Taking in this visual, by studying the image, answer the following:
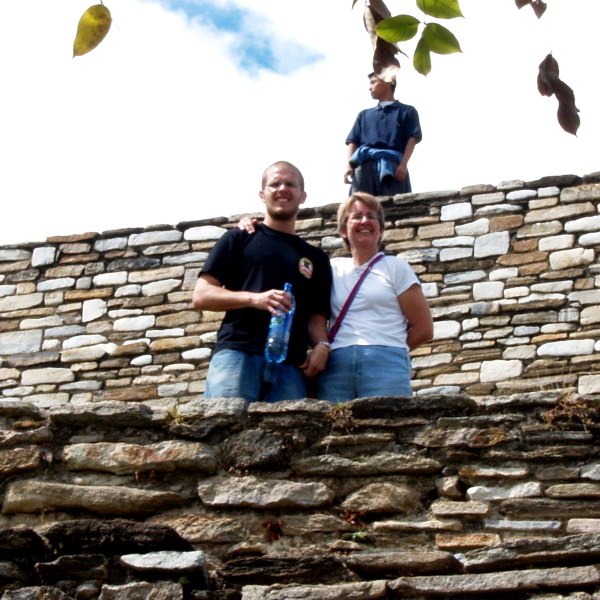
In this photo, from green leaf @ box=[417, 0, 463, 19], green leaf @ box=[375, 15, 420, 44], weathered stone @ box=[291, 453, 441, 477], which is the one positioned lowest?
weathered stone @ box=[291, 453, 441, 477]

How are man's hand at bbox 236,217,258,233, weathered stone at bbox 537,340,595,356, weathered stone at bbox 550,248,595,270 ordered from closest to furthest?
man's hand at bbox 236,217,258,233, weathered stone at bbox 537,340,595,356, weathered stone at bbox 550,248,595,270

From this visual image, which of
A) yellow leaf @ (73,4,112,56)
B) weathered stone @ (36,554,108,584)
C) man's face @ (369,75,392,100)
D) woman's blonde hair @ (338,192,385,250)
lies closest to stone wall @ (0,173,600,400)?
man's face @ (369,75,392,100)

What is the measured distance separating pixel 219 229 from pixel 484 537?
4996 millimetres

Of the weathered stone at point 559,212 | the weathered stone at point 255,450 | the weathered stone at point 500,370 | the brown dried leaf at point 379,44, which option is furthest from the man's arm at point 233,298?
the weathered stone at point 559,212

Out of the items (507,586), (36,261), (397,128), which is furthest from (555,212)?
(507,586)

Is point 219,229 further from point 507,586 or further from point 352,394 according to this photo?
point 507,586

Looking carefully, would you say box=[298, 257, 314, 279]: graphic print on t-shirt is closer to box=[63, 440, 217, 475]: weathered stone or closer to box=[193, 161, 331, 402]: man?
box=[193, 161, 331, 402]: man

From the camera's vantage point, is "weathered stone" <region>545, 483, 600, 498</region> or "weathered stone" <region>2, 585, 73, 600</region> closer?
"weathered stone" <region>2, 585, 73, 600</region>

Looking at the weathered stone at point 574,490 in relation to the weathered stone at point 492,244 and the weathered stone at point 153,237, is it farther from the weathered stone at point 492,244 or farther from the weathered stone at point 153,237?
the weathered stone at point 153,237

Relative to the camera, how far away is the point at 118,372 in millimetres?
7883

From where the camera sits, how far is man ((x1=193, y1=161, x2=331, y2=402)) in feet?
14.6

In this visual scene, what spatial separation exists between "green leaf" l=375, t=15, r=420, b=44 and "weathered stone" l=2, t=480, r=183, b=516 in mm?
1795

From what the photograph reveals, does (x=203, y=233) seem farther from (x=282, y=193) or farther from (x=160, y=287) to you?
(x=282, y=193)

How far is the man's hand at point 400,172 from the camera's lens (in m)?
8.06
